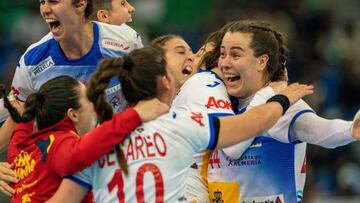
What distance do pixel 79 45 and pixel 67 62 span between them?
0.14 meters

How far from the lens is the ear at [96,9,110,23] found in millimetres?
7070

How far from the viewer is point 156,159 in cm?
497

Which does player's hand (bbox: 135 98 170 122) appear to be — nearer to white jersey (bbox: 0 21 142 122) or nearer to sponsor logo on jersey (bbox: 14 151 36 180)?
sponsor logo on jersey (bbox: 14 151 36 180)

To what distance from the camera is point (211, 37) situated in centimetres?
668

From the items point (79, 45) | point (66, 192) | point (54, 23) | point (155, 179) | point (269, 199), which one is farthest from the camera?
point (79, 45)

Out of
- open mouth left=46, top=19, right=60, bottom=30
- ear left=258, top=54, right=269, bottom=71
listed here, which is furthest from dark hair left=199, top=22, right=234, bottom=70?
open mouth left=46, top=19, right=60, bottom=30

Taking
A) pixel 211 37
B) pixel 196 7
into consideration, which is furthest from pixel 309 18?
pixel 211 37

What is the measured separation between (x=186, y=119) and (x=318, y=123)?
46.1 inches

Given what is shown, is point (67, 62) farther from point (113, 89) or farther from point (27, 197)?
point (27, 197)

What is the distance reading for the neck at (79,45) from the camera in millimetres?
6445

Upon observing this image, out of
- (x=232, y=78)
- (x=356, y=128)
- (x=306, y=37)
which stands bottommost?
(x=356, y=128)

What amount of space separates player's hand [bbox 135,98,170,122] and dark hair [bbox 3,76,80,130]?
1.51 ft

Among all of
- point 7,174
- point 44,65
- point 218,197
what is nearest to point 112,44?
point 44,65

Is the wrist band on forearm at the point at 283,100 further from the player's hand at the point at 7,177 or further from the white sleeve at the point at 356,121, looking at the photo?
the player's hand at the point at 7,177
